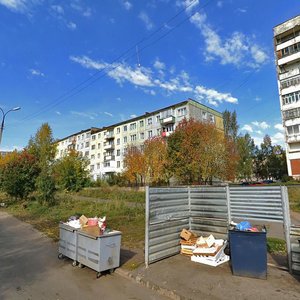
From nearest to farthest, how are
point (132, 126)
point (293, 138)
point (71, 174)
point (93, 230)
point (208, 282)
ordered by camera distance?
point (208, 282) < point (93, 230) < point (71, 174) < point (293, 138) < point (132, 126)

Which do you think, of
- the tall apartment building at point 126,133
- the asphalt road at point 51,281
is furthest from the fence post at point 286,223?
the tall apartment building at point 126,133

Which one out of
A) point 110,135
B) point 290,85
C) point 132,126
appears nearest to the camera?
point 290,85

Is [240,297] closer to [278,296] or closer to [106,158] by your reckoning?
[278,296]

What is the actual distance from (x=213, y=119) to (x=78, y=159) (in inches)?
1167

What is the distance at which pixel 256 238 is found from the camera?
5289 mm

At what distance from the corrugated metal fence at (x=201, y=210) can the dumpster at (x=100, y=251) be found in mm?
776

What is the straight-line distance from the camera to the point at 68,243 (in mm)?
6770

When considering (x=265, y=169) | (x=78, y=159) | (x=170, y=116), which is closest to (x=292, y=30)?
(x=170, y=116)

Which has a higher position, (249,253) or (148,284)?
(249,253)

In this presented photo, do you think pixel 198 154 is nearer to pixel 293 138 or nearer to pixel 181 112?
pixel 181 112

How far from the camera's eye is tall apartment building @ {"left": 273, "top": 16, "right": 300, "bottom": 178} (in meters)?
40.4

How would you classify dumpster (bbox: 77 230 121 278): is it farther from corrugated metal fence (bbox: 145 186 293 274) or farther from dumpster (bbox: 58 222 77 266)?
corrugated metal fence (bbox: 145 186 293 274)

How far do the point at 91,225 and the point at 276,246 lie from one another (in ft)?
17.7

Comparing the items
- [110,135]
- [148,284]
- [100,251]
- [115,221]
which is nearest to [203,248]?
[148,284]
